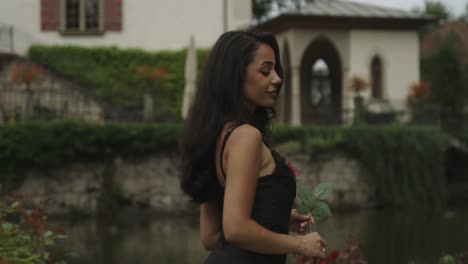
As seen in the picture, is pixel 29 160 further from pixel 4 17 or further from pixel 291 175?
pixel 291 175

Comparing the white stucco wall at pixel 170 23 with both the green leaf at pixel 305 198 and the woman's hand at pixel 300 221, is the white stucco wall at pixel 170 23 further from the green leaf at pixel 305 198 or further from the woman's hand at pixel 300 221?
the woman's hand at pixel 300 221

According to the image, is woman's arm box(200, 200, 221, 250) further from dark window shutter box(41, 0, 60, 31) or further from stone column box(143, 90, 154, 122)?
dark window shutter box(41, 0, 60, 31)

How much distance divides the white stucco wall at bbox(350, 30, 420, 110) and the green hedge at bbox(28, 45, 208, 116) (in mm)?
5601

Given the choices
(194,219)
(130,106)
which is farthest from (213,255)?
(130,106)

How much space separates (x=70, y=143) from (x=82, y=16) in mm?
6731

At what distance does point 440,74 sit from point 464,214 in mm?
13353

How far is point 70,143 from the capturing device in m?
14.4

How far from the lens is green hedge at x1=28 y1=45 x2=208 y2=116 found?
1867cm

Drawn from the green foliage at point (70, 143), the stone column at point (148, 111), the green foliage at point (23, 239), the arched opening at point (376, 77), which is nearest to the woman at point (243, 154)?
the green foliage at point (23, 239)

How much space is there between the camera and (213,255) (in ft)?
7.46

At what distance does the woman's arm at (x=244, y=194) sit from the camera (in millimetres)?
2037

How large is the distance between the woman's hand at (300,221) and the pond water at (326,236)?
4.18 meters

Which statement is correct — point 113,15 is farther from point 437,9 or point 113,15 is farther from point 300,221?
point 437,9

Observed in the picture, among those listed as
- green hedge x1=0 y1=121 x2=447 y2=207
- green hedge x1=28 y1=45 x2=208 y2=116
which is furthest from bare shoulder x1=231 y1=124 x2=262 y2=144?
green hedge x1=28 y1=45 x2=208 y2=116
